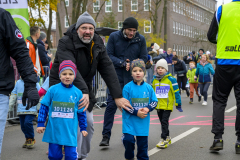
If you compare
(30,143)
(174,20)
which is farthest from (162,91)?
(174,20)

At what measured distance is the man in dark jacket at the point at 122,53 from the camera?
257 inches

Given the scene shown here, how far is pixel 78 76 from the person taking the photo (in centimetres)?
456

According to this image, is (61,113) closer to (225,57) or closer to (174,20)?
(225,57)

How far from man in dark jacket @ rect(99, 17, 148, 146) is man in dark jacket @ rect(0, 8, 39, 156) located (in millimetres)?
2798

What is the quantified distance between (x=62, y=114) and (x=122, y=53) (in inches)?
102

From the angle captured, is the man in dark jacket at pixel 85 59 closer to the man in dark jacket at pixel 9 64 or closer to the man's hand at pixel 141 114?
the man's hand at pixel 141 114

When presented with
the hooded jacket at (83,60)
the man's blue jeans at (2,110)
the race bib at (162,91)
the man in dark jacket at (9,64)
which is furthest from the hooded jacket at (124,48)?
the man's blue jeans at (2,110)

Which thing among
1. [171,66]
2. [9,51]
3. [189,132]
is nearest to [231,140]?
[189,132]

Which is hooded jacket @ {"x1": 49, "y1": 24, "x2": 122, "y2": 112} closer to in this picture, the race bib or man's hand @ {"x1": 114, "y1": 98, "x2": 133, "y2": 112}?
man's hand @ {"x1": 114, "y1": 98, "x2": 133, "y2": 112}

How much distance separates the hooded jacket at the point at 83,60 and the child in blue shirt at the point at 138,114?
290 millimetres

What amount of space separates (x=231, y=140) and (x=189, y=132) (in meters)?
1.12

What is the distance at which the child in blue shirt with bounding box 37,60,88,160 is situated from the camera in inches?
170

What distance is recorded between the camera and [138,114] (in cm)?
502

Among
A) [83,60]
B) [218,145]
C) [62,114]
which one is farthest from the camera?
[218,145]
